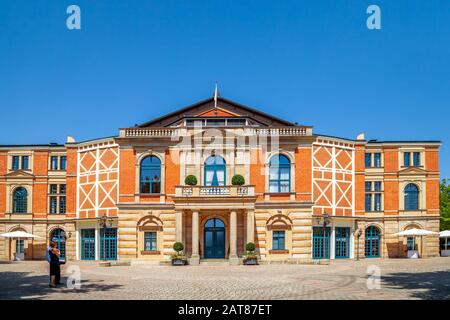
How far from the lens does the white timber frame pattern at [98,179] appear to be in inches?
1764

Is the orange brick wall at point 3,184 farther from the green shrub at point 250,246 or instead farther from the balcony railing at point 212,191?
the green shrub at point 250,246

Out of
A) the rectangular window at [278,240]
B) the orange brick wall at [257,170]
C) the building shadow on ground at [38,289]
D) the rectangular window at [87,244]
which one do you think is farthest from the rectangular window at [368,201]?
the building shadow on ground at [38,289]

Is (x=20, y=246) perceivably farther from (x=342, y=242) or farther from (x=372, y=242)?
(x=372, y=242)

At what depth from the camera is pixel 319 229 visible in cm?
4484

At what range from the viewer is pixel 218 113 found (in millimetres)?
44219

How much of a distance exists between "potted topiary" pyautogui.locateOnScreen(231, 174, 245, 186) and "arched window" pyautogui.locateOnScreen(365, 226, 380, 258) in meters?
16.2

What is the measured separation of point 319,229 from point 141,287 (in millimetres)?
25647

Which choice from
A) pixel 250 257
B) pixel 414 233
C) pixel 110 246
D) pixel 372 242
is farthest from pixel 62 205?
pixel 414 233

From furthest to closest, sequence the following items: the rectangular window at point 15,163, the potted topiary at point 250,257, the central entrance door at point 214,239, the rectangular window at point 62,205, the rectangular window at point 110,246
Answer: the rectangular window at point 15,163 → the rectangular window at point 62,205 → the rectangular window at point 110,246 → the central entrance door at point 214,239 → the potted topiary at point 250,257

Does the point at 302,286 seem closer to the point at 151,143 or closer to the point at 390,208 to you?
the point at 151,143

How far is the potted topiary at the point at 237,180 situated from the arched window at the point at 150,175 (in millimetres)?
6088

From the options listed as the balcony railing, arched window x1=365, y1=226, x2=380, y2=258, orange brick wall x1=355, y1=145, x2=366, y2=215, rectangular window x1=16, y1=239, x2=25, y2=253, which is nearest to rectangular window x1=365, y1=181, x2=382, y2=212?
arched window x1=365, y1=226, x2=380, y2=258

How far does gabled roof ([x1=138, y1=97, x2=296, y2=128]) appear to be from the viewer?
44.4 m

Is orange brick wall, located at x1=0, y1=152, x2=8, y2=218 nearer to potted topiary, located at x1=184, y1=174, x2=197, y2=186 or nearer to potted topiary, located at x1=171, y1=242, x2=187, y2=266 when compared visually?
potted topiary, located at x1=184, y1=174, x2=197, y2=186
